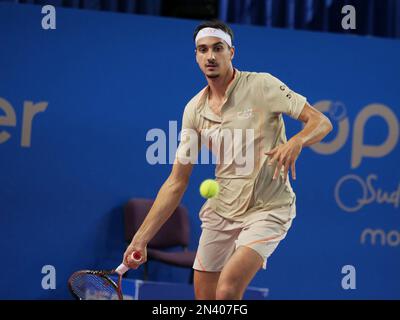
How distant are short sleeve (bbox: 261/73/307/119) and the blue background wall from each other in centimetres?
249

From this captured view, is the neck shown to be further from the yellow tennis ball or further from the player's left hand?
the player's left hand

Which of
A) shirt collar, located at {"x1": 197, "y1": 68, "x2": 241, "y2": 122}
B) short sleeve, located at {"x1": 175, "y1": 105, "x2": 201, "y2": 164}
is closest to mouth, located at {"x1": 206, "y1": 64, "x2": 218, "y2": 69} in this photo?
shirt collar, located at {"x1": 197, "y1": 68, "x2": 241, "y2": 122}

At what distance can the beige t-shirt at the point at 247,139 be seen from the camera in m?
5.11

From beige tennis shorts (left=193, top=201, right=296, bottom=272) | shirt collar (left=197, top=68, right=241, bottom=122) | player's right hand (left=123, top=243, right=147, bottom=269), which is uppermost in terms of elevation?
shirt collar (left=197, top=68, right=241, bottom=122)

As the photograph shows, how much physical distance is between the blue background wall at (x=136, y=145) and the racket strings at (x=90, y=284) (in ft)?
6.52

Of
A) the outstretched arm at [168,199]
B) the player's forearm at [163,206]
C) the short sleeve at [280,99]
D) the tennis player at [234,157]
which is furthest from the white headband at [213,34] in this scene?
the player's forearm at [163,206]

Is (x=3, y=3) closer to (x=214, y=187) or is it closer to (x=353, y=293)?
(x=214, y=187)

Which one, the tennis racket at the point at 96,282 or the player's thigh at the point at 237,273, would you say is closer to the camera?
the player's thigh at the point at 237,273

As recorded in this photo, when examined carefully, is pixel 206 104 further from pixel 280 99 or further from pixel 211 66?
pixel 280 99

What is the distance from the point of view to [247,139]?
5.16 m

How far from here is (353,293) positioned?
7.88 m

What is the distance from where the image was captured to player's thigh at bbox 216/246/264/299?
475 centimetres

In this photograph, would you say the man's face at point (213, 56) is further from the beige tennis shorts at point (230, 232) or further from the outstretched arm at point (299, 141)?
the beige tennis shorts at point (230, 232)
